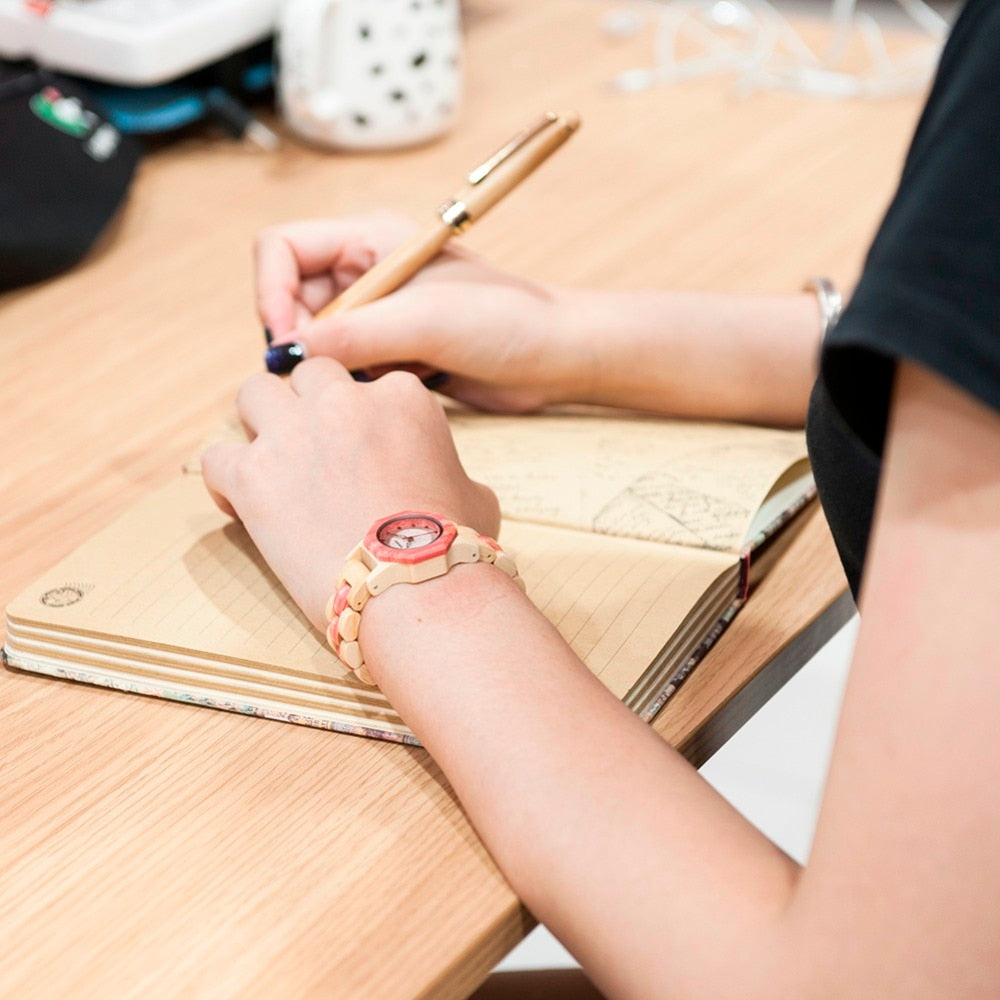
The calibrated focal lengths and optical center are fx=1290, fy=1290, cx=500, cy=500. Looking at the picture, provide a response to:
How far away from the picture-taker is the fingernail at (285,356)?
2.33 ft

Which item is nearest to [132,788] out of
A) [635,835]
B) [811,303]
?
[635,835]

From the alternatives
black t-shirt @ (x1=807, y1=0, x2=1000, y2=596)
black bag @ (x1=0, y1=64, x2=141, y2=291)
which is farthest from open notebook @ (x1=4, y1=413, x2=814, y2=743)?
black bag @ (x1=0, y1=64, x2=141, y2=291)

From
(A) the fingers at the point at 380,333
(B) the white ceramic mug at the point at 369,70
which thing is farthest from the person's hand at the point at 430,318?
(B) the white ceramic mug at the point at 369,70

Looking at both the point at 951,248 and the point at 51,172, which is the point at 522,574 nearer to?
the point at 951,248

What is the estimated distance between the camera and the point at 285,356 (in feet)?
2.33

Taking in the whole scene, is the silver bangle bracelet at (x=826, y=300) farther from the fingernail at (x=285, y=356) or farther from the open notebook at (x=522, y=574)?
the fingernail at (x=285, y=356)

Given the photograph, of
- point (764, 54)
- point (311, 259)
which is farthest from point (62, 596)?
point (764, 54)

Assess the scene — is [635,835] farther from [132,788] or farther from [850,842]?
[132,788]

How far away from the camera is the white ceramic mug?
1.11 m

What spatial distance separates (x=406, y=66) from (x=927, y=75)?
55 centimetres

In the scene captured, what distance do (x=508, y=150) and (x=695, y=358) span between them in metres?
0.17

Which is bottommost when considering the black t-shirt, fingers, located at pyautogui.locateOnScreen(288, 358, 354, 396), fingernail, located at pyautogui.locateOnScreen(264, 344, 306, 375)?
fingernail, located at pyautogui.locateOnScreen(264, 344, 306, 375)

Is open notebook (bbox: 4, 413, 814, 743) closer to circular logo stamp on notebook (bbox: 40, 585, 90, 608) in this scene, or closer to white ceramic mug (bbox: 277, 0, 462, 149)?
circular logo stamp on notebook (bbox: 40, 585, 90, 608)

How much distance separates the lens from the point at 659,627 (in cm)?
55
